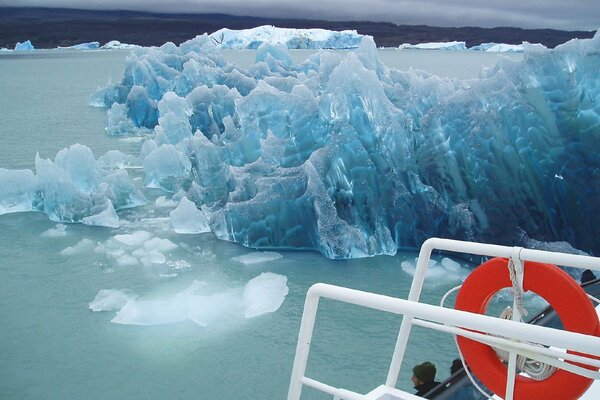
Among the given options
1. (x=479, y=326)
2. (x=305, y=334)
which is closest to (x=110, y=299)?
(x=305, y=334)

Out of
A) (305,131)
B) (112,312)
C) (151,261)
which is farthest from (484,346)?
(305,131)

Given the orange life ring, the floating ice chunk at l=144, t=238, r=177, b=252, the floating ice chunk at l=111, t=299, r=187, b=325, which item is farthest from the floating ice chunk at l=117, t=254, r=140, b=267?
the orange life ring

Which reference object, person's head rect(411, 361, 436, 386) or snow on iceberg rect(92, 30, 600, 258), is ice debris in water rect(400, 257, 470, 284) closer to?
snow on iceberg rect(92, 30, 600, 258)

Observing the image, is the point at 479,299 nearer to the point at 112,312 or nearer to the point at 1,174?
the point at 112,312

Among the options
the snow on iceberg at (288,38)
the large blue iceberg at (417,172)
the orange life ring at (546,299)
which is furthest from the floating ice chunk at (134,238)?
the snow on iceberg at (288,38)

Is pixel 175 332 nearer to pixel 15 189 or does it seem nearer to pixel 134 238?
pixel 134 238
